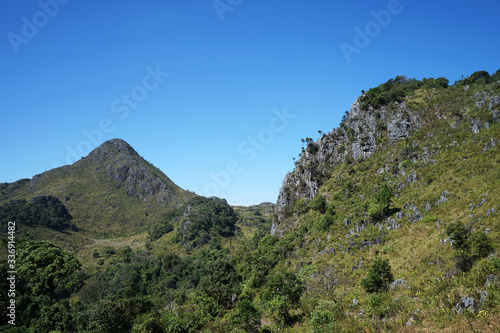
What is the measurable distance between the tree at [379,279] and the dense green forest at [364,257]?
0.15 metres

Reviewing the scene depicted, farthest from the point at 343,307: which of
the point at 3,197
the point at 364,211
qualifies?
the point at 3,197

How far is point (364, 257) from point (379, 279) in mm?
12078

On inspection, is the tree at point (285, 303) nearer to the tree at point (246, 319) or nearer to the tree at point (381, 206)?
the tree at point (246, 319)

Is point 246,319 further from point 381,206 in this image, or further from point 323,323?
point 381,206

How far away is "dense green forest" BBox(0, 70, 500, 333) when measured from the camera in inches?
793

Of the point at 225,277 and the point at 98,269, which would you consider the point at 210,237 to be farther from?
the point at 225,277

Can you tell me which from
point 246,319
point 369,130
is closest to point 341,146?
point 369,130

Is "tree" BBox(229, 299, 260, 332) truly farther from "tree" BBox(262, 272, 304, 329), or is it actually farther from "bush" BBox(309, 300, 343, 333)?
"bush" BBox(309, 300, 343, 333)

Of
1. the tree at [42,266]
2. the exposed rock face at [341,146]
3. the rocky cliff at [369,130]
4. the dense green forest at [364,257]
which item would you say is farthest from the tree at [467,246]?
the tree at [42,266]

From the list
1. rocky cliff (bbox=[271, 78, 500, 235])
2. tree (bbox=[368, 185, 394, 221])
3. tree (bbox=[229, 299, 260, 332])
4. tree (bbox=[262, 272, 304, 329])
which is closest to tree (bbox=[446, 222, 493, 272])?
tree (bbox=[262, 272, 304, 329])

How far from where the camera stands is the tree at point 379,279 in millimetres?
27641

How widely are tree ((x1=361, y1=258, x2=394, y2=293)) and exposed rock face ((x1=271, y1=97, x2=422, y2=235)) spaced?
1832 inches

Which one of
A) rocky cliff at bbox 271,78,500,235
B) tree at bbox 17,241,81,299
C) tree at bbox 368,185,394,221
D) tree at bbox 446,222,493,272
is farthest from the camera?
rocky cliff at bbox 271,78,500,235

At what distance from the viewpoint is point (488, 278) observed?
1591 cm
